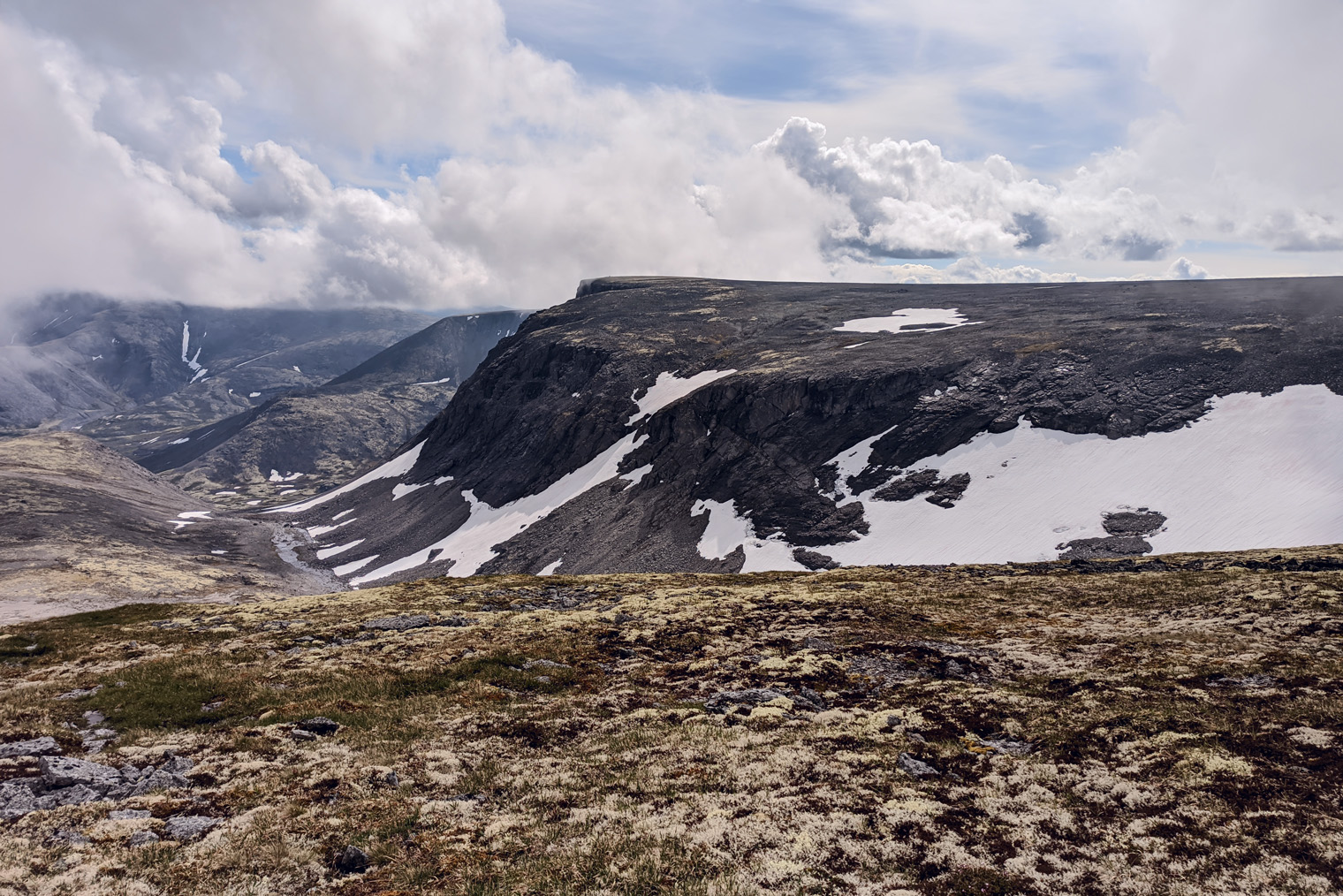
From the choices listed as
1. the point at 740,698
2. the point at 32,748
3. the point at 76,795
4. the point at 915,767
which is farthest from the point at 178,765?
the point at 915,767

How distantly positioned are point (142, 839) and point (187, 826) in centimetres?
96

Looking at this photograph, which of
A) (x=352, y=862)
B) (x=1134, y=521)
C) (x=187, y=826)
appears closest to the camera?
(x=352, y=862)

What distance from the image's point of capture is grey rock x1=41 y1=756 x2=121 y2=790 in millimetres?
17578

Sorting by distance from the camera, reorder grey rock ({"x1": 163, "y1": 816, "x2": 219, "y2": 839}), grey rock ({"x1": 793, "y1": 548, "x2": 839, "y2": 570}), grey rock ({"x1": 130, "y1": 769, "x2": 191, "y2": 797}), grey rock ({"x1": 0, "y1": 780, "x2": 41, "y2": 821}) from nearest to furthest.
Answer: grey rock ({"x1": 163, "y1": 816, "x2": 219, "y2": 839}), grey rock ({"x1": 0, "y1": 780, "x2": 41, "y2": 821}), grey rock ({"x1": 130, "y1": 769, "x2": 191, "y2": 797}), grey rock ({"x1": 793, "y1": 548, "x2": 839, "y2": 570})

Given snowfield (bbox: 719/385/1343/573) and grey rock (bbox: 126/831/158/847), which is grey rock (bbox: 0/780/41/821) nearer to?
grey rock (bbox: 126/831/158/847)

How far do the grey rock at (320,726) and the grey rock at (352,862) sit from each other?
10.7 meters

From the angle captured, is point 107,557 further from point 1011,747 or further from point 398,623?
point 1011,747

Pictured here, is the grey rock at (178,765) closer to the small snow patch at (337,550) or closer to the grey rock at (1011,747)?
the grey rock at (1011,747)

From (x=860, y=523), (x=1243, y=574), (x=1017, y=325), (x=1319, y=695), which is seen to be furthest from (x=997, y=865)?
(x=1017, y=325)

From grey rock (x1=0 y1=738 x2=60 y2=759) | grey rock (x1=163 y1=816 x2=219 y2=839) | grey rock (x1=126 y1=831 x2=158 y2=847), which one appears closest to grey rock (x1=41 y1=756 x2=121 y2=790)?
grey rock (x1=0 y1=738 x2=60 y2=759)

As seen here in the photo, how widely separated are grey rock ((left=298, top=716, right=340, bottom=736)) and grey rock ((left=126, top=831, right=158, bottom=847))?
26.7 feet

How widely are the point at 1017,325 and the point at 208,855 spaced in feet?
549

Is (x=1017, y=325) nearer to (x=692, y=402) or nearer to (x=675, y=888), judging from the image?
(x=692, y=402)

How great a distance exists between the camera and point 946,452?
10450 centimetres
